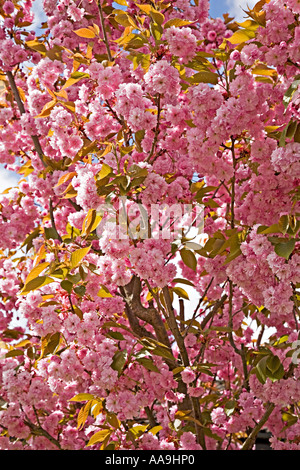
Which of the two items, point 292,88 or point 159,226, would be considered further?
point 159,226

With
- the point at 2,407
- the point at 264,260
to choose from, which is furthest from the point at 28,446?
the point at 264,260

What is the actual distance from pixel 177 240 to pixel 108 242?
0.51m

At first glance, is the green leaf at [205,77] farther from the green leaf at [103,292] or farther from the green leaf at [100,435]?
the green leaf at [100,435]

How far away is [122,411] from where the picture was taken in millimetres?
2475

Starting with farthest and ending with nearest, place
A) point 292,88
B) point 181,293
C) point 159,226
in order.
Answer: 1. point 181,293
2. point 159,226
3. point 292,88

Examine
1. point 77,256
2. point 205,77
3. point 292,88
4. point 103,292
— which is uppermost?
point 205,77

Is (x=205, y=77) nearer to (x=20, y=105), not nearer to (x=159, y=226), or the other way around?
(x=159, y=226)

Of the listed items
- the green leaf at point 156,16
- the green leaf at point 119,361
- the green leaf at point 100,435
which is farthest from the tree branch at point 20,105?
the green leaf at point 100,435

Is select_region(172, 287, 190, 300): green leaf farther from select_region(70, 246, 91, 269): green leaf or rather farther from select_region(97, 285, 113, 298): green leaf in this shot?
select_region(70, 246, 91, 269): green leaf
